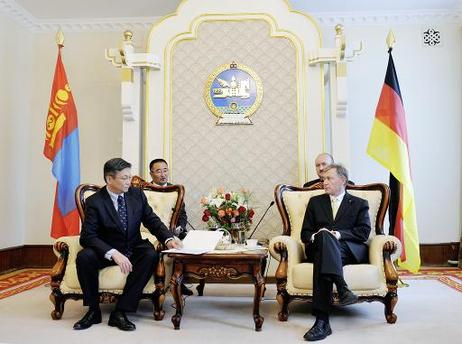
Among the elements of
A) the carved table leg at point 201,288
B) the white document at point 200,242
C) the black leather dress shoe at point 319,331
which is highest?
the white document at point 200,242

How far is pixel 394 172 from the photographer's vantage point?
4.62 m

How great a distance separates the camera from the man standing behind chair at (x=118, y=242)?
3.06 m

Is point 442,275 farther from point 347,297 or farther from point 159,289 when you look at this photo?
point 159,289

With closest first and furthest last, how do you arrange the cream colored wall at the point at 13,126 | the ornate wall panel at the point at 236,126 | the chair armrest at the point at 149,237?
the chair armrest at the point at 149,237
the ornate wall panel at the point at 236,126
the cream colored wall at the point at 13,126

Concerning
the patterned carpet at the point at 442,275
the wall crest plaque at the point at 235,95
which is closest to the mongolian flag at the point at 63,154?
the wall crest plaque at the point at 235,95

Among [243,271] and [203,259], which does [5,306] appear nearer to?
[203,259]

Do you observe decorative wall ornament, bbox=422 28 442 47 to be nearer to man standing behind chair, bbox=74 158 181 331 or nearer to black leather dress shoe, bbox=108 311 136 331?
man standing behind chair, bbox=74 158 181 331

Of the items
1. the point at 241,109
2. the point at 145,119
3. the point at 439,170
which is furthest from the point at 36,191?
the point at 439,170

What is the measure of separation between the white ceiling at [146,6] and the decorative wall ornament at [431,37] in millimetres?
278

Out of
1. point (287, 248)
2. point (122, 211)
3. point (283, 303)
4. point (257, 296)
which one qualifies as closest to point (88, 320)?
point (122, 211)

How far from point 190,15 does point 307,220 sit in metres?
2.77

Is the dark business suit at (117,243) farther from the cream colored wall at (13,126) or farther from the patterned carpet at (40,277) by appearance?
the cream colored wall at (13,126)

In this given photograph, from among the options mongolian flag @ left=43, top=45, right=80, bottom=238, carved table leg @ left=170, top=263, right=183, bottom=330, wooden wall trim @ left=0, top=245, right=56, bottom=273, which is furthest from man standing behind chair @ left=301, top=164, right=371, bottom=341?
wooden wall trim @ left=0, top=245, right=56, bottom=273

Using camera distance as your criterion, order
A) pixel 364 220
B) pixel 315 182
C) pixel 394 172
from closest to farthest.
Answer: pixel 364 220 < pixel 315 182 < pixel 394 172
